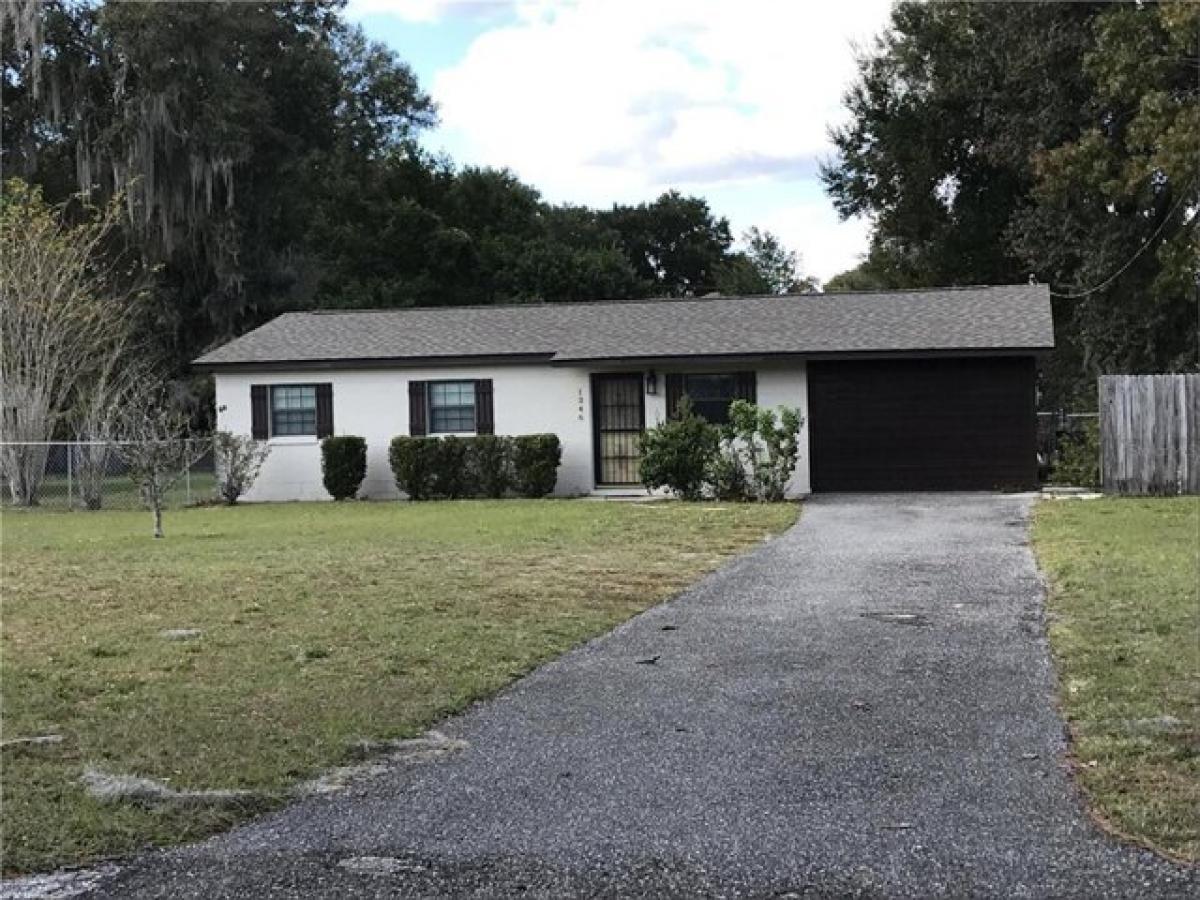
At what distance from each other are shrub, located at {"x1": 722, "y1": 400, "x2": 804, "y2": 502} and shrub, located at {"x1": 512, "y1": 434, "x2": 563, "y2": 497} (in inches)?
111

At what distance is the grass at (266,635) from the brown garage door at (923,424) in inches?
164

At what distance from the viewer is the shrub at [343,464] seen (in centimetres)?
2027

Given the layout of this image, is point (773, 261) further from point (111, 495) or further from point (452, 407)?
point (111, 495)

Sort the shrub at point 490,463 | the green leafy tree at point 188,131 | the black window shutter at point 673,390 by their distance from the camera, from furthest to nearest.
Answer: the green leafy tree at point 188,131
the shrub at point 490,463
the black window shutter at point 673,390

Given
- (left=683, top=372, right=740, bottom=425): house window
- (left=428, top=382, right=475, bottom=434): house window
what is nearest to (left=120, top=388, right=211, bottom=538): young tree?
(left=428, top=382, right=475, bottom=434): house window

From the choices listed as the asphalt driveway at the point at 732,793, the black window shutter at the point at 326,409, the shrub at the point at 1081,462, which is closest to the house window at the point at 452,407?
the black window shutter at the point at 326,409

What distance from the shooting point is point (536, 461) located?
19.6 meters

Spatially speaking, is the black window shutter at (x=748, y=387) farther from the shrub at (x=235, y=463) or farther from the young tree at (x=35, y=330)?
the young tree at (x=35, y=330)

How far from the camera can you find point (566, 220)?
158 ft

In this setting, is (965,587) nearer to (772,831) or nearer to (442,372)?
(772,831)

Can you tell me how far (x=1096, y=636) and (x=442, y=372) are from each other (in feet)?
47.9

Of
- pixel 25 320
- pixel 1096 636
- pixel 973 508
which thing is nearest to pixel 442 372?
pixel 25 320

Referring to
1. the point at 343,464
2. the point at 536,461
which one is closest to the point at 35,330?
the point at 343,464

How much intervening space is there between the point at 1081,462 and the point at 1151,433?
1847 mm
